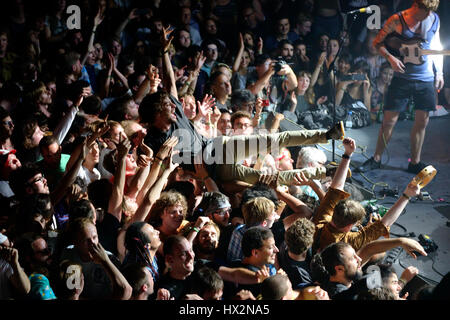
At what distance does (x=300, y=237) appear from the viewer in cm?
285

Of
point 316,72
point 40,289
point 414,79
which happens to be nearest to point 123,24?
point 316,72

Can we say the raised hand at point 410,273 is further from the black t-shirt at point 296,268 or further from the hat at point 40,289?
the hat at point 40,289

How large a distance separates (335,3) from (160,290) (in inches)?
192

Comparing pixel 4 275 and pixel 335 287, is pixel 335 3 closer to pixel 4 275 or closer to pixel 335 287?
pixel 335 287

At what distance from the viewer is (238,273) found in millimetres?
2693

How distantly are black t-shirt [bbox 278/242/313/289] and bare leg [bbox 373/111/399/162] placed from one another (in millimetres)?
2378

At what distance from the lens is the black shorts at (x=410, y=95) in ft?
16.3

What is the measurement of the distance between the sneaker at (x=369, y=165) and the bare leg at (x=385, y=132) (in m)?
0.04

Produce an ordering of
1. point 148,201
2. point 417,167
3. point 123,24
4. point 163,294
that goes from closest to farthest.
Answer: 1. point 163,294
2. point 148,201
3. point 417,167
4. point 123,24

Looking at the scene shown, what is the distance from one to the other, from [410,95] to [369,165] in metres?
0.80

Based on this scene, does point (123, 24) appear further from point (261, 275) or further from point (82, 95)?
point (261, 275)

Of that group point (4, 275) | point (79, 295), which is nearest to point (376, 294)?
point (79, 295)

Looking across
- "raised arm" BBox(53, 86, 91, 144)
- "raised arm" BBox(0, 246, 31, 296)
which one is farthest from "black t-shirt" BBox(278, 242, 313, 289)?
"raised arm" BBox(53, 86, 91, 144)
